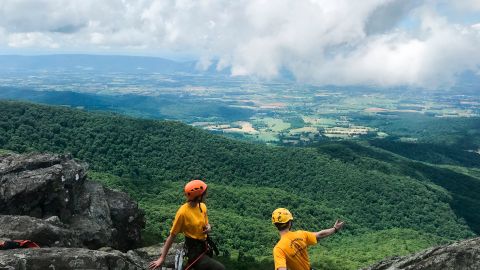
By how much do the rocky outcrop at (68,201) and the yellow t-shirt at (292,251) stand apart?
48.7 feet

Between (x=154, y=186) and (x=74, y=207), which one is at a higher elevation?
(x=74, y=207)

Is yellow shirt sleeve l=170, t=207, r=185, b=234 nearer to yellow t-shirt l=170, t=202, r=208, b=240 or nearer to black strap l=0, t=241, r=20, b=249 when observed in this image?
yellow t-shirt l=170, t=202, r=208, b=240

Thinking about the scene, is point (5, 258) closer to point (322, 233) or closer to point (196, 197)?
point (196, 197)

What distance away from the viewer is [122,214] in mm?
28734

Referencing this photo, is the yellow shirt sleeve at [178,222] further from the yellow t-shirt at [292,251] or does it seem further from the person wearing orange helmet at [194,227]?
the yellow t-shirt at [292,251]

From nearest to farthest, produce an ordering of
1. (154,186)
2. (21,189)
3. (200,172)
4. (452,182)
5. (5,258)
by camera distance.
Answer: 1. (5,258)
2. (21,189)
3. (154,186)
4. (200,172)
5. (452,182)

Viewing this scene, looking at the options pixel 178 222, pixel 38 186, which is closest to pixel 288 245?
pixel 178 222

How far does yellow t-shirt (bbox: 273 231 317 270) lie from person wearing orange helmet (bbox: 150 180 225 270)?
9.89 ft

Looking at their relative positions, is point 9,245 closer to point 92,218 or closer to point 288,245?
point 288,245

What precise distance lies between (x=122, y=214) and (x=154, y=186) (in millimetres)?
68363

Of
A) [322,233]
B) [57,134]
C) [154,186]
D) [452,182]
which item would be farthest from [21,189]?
[452,182]

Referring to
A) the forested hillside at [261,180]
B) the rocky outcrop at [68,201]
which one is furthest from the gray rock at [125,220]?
the forested hillside at [261,180]

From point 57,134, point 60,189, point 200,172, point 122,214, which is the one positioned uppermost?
point 60,189

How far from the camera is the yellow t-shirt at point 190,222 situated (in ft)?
40.3
